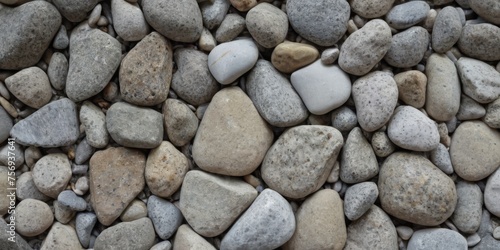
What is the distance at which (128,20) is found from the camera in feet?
3.21

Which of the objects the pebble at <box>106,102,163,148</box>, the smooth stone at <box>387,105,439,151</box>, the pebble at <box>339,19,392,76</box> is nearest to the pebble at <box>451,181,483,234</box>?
the smooth stone at <box>387,105,439,151</box>

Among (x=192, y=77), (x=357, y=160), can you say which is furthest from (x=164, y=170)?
(x=357, y=160)

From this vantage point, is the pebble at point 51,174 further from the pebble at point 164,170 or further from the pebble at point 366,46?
the pebble at point 366,46

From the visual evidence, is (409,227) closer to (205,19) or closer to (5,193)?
(205,19)

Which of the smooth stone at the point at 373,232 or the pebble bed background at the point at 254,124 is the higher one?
the pebble bed background at the point at 254,124

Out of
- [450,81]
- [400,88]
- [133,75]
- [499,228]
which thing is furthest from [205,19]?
[499,228]

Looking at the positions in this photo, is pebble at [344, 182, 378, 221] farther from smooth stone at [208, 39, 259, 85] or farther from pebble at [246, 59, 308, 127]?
smooth stone at [208, 39, 259, 85]

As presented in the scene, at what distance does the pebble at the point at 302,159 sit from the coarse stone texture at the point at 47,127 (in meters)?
0.48

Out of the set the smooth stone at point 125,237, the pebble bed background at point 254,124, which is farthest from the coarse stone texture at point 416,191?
the smooth stone at point 125,237

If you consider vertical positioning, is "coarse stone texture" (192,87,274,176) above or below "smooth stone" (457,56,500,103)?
below

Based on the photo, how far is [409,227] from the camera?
1.02m

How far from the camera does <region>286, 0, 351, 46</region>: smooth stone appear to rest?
0.96 meters

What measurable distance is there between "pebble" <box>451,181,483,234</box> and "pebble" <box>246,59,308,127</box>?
0.41 metres

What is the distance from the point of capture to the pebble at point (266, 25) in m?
0.95
